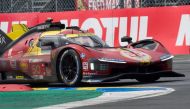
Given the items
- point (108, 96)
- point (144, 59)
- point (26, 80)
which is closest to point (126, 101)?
point (108, 96)

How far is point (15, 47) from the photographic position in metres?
14.4

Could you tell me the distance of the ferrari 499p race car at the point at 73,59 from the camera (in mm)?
13211

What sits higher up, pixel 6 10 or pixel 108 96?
pixel 6 10

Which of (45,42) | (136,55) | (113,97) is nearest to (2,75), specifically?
(45,42)

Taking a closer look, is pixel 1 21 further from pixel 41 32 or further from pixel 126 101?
pixel 126 101

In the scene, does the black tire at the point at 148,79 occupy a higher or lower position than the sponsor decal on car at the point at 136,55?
lower

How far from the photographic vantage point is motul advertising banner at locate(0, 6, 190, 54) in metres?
21.7

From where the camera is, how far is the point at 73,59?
13.4 meters

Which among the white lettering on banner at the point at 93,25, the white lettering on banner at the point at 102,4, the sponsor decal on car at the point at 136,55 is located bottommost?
the sponsor decal on car at the point at 136,55

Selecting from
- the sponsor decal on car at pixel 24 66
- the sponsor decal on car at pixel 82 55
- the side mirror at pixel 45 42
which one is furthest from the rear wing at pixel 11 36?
the sponsor decal on car at pixel 82 55

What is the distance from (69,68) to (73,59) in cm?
21

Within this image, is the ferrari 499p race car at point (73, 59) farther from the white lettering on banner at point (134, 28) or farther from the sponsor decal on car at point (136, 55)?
the white lettering on banner at point (134, 28)

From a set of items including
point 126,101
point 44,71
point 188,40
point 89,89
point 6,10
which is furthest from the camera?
point 6,10

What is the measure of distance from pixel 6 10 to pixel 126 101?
15.9 m
